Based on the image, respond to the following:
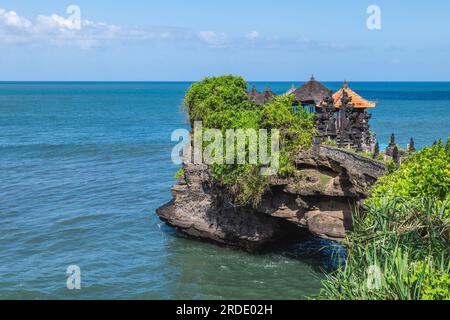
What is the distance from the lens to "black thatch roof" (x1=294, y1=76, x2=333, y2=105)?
33281mm

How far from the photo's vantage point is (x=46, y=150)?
211 ft

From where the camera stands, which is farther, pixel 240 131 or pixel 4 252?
pixel 4 252

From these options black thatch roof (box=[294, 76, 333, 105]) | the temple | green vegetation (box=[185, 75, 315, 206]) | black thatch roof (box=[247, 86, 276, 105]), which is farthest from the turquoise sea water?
→ black thatch roof (box=[294, 76, 333, 105])

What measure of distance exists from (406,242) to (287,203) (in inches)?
509

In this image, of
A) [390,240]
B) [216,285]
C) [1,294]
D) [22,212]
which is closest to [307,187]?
[216,285]

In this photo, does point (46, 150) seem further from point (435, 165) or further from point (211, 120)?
point (435, 165)

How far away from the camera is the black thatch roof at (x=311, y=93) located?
1310 inches

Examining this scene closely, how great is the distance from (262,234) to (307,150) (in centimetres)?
599

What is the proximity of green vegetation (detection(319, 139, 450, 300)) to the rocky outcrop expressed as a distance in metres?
4.90

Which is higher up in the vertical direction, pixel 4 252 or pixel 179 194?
pixel 179 194

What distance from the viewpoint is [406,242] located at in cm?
1631

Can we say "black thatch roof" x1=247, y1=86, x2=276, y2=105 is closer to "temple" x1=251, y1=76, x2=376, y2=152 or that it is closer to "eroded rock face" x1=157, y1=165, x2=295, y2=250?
"temple" x1=251, y1=76, x2=376, y2=152

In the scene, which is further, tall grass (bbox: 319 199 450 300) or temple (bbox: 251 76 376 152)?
temple (bbox: 251 76 376 152)

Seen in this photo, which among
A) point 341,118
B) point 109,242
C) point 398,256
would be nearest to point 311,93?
point 341,118
